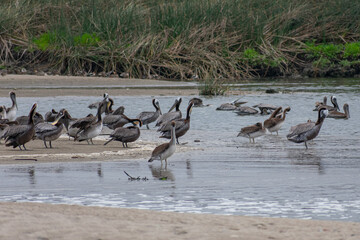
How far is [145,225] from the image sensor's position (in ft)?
21.3

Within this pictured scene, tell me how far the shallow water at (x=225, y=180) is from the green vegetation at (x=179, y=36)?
17953 millimetres

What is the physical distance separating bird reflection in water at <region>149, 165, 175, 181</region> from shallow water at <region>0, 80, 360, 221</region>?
0.01 meters

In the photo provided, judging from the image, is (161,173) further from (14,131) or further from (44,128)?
(44,128)

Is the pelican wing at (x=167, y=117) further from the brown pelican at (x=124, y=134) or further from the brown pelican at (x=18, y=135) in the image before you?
the brown pelican at (x=18, y=135)

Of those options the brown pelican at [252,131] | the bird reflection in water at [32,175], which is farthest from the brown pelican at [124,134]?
the bird reflection in water at [32,175]

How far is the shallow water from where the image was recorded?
8070mm

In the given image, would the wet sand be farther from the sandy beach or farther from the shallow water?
the sandy beach

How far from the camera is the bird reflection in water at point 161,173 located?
998 cm

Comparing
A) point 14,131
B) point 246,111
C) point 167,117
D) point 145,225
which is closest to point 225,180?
point 145,225

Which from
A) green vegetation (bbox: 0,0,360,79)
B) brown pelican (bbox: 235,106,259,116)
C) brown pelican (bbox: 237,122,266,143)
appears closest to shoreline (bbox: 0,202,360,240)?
brown pelican (bbox: 237,122,266,143)

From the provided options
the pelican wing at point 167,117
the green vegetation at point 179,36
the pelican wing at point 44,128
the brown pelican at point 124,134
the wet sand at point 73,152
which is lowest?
the wet sand at point 73,152

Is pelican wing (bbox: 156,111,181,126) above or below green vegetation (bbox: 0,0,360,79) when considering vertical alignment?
below

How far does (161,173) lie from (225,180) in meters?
1.07

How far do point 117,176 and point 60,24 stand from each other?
25241 millimetres
